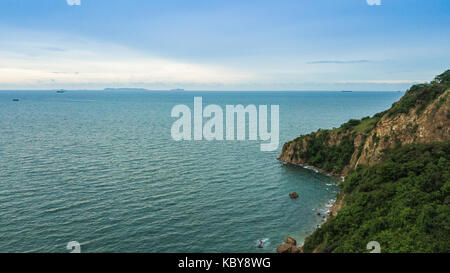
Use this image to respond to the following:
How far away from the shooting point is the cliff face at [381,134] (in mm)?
46906

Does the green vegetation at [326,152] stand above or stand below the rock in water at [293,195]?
above

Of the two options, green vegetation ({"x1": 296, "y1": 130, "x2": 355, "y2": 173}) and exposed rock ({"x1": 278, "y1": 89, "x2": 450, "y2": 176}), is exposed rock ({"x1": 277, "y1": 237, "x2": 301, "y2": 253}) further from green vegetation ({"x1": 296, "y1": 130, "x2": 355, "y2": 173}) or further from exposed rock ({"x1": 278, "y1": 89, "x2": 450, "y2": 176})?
green vegetation ({"x1": 296, "y1": 130, "x2": 355, "y2": 173})

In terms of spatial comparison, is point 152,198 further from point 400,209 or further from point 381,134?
point 381,134

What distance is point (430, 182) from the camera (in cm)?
3017

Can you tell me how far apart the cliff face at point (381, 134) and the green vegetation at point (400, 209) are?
9870 mm

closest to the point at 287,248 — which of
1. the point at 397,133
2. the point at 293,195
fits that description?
the point at 293,195

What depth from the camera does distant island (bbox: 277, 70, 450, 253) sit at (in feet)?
78.5

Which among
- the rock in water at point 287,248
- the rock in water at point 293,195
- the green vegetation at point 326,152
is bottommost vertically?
the rock in water at point 287,248

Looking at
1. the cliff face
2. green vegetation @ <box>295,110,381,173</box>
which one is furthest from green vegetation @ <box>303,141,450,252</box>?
green vegetation @ <box>295,110,381,173</box>

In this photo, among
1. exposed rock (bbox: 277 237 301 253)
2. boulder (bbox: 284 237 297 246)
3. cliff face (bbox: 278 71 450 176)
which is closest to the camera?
exposed rock (bbox: 277 237 301 253)

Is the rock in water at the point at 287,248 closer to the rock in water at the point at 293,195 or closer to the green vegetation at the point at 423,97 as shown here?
the rock in water at the point at 293,195

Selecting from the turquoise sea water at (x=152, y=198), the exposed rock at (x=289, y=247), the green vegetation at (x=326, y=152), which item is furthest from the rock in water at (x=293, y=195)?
the green vegetation at (x=326, y=152)

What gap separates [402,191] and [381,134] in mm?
27777
